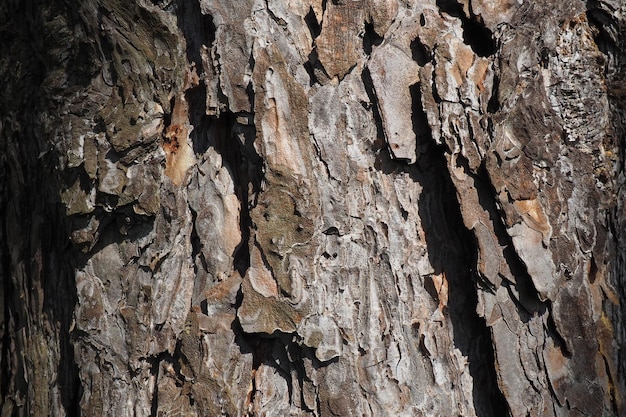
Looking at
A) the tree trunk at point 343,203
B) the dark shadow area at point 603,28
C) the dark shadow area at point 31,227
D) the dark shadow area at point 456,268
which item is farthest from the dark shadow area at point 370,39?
the dark shadow area at point 31,227

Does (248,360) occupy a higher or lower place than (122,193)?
lower

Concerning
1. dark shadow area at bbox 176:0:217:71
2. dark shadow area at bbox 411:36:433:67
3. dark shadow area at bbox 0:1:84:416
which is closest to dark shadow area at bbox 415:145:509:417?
dark shadow area at bbox 411:36:433:67

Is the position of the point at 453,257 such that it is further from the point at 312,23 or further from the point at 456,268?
the point at 312,23

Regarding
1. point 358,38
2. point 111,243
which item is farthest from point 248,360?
point 358,38

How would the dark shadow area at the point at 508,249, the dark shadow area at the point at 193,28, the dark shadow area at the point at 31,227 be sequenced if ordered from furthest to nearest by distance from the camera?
the dark shadow area at the point at 31,227 < the dark shadow area at the point at 193,28 < the dark shadow area at the point at 508,249

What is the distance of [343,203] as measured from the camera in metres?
1.26

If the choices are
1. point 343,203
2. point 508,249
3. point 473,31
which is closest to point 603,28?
point 473,31

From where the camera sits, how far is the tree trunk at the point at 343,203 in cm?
125

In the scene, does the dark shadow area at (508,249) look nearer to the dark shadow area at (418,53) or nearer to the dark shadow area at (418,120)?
the dark shadow area at (418,120)

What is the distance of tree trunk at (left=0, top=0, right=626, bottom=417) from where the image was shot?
1246 millimetres

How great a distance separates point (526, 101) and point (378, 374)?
0.64m

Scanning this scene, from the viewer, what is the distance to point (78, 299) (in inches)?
54.2

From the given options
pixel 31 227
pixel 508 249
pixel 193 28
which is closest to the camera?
pixel 508 249

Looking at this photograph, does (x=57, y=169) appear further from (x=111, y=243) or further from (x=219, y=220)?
(x=219, y=220)
